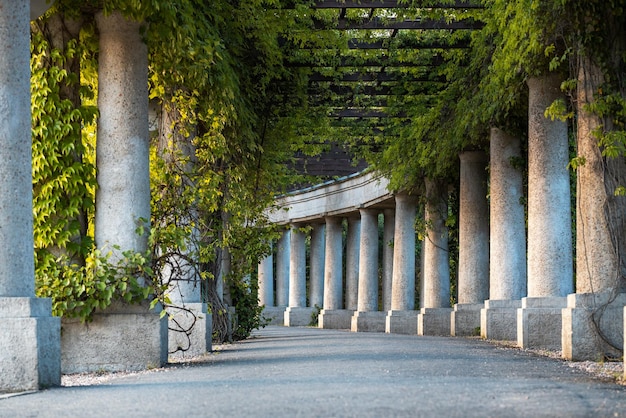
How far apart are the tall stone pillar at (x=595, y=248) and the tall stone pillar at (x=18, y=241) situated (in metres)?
13.7

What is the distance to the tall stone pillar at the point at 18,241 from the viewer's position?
17.6m

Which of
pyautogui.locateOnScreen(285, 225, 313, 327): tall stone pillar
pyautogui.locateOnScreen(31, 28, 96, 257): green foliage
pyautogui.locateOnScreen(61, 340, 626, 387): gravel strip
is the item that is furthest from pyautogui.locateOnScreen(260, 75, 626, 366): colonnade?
pyautogui.locateOnScreen(285, 225, 313, 327): tall stone pillar

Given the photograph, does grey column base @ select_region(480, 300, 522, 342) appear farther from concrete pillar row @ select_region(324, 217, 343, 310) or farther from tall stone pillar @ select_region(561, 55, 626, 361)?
concrete pillar row @ select_region(324, 217, 343, 310)

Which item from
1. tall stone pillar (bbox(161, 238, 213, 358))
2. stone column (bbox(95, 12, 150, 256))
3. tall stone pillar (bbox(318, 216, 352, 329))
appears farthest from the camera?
tall stone pillar (bbox(318, 216, 352, 329))

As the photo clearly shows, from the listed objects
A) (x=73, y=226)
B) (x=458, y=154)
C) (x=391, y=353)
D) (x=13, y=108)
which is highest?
(x=458, y=154)

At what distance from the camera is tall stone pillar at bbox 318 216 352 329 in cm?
8131

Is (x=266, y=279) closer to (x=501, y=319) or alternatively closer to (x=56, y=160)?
(x=501, y=319)

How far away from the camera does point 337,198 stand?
8062 cm

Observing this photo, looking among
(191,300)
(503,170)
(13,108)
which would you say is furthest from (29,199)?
(503,170)

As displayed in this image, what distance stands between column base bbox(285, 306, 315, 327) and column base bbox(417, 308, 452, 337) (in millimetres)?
33029

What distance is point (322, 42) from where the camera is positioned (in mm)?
39875

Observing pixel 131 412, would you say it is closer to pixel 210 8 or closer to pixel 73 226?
pixel 73 226

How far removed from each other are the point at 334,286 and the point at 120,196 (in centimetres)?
5939

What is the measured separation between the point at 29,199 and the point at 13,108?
5.31 ft
